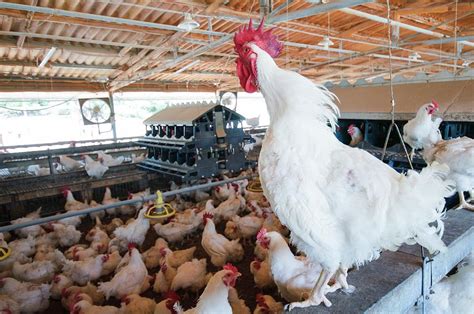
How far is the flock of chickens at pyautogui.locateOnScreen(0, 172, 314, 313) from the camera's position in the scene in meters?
2.09

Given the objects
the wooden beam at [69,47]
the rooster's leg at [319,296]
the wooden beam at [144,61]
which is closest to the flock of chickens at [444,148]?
the rooster's leg at [319,296]

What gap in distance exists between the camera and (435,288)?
1857 mm

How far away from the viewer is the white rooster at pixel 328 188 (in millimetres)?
1251

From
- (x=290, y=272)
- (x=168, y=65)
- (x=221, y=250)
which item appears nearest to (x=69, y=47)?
(x=168, y=65)

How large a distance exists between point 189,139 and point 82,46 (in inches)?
166

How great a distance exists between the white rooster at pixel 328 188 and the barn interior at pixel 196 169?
0.02 m

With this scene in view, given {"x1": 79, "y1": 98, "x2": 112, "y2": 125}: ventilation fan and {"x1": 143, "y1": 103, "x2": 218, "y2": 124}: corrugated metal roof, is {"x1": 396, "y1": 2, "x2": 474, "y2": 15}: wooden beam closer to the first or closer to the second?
{"x1": 143, "y1": 103, "x2": 218, "y2": 124}: corrugated metal roof

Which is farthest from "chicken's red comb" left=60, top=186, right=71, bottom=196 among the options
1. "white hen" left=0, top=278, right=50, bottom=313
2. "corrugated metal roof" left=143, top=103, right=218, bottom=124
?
"white hen" left=0, top=278, right=50, bottom=313

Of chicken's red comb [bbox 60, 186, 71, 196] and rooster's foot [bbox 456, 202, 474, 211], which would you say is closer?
rooster's foot [bbox 456, 202, 474, 211]

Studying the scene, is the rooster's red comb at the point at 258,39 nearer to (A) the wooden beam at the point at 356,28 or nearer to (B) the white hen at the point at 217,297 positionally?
(B) the white hen at the point at 217,297

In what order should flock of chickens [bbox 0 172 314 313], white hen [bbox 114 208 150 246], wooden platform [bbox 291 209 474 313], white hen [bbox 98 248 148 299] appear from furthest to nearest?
white hen [bbox 114 208 150 246]
white hen [bbox 98 248 148 299]
flock of chickens [bbox 0 172 314 313]
wooden platform [bbox 291 209 474 313]

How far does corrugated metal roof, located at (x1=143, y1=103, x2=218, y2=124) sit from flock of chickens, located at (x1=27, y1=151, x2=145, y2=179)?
119 cm

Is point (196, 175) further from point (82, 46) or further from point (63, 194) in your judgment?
point (82, 46)

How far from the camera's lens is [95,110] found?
954cm
